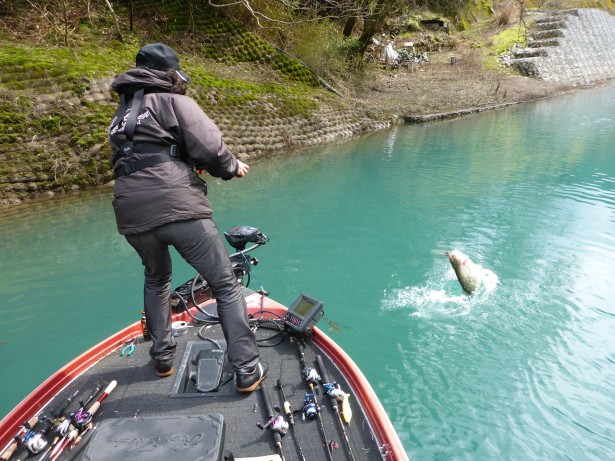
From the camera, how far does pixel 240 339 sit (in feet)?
8.84

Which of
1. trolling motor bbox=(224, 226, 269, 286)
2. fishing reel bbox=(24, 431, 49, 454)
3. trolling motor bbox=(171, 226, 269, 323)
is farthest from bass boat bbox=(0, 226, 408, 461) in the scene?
trolling motor bbox=(224, 226, 269, 286)

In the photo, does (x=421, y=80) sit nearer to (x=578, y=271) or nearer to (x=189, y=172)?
(x=578, y=271)

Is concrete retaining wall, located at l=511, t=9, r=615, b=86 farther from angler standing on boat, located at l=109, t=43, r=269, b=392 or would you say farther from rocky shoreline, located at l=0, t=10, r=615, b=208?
angler standing on boat, located at l=109, t=43, r=269, b=392

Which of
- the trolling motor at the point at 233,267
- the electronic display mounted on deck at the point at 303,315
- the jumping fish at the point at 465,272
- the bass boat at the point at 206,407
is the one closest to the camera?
the bass boat at the point at 206,407

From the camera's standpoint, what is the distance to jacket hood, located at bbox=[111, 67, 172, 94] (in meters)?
2.51

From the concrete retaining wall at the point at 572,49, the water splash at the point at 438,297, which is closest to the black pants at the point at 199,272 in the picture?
the water splash at the point at 438,297

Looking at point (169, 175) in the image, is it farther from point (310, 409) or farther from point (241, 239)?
point (310, 409)

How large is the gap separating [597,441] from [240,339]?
2.81m

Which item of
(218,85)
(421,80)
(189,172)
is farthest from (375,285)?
(421,80)

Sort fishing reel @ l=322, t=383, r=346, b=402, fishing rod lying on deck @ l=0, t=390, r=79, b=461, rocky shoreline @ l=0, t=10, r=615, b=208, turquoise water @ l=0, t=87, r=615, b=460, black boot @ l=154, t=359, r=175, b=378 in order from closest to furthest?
fishing rod lying on deck @ l=0, t=390, r=79, b=461 < fishing reel @ l=322, t=383, r=346, b=402 < black boot @ l=154, t=359, r=175, b=378 < turquoise water @ l=0, t=87, r=615, b=460 < rocky shoreline @ l=0, t=10, r=615, b=208

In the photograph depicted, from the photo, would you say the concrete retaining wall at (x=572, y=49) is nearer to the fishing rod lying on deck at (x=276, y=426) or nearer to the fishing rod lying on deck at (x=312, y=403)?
the fishing rod lying on deck at (x=312, y=403)

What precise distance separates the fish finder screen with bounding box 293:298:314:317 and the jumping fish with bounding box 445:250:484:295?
7.04 ft

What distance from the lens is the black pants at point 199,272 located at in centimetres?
253

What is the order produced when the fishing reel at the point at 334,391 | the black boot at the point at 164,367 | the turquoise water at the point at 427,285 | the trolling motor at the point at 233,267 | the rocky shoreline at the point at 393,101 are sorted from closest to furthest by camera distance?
the fishing reel at the point at 334,391
the black boot at the point at 164,367
the turquoise water at the point at 427,285
the trolling motor at the point at 233,267
the rocky shoreline at the point at 393,101
